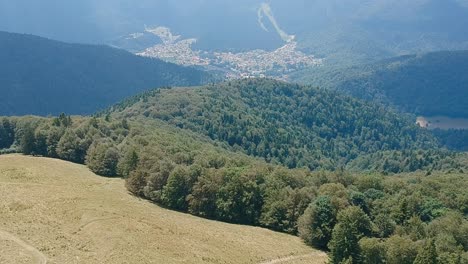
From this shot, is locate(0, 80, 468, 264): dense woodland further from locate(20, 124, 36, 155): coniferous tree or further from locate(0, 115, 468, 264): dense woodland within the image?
locate(20, 124, 36, 155): coniferous tree

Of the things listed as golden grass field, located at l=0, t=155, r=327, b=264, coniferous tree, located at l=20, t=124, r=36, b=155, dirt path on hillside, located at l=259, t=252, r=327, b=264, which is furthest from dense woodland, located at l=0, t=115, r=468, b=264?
coniferous tree, located at l=20, t=124, r=36, b=155

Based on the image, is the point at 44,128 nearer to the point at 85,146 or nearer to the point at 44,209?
the point at 85,146

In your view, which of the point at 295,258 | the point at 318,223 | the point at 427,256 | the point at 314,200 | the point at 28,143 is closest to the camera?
the point at 427,256

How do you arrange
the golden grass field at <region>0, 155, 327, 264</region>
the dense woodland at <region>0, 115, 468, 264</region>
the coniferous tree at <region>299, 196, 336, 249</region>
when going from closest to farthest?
the golden grass field at <region>0, 155, 327, 264</region> < the dense woodland at <region>0, 115, 468, 264</region> < the coniferous tree at <region>299, 196, 336, 249</region>

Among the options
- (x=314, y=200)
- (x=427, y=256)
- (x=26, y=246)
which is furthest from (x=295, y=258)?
(x=26, y=246)

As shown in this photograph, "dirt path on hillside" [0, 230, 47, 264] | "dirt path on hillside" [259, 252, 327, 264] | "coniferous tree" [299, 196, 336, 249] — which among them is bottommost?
"dirt path on hillside" [0, 230, 47, 264]

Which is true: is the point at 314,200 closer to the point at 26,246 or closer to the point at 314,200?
the point at 314,200

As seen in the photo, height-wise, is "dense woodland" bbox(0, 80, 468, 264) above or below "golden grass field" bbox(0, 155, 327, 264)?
above

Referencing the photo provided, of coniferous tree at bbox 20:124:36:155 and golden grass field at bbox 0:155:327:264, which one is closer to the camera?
golden grass field at bbox 0:155:327:264
